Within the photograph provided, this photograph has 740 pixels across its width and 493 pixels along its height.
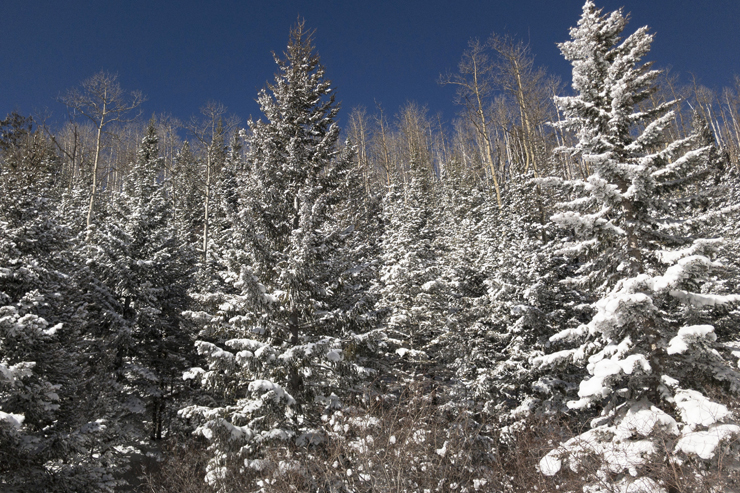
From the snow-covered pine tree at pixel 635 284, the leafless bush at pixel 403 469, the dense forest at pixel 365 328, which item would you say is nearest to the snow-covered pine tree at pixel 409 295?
the dense forest at pixel 365 328

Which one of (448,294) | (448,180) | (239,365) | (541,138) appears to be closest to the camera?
(239,365)

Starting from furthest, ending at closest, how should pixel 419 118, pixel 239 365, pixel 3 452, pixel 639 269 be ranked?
pixel 419 118, pixel 239 365, pixel 3 452, pixel 639 269

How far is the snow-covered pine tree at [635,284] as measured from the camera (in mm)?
6898

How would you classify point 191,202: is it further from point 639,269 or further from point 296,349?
point 639,269

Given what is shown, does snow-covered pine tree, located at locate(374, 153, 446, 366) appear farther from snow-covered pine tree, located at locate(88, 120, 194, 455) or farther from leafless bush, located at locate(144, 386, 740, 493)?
snow-covered pine tree, located at locate(88, 120, 194, 455)

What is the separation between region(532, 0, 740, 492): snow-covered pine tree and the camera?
690cm

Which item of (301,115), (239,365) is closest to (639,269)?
(239,365)

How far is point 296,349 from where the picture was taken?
10.1 metres

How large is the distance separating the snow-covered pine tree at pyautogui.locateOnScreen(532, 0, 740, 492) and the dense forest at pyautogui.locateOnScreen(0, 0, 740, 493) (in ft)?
0.18

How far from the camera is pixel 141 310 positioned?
48.5ft

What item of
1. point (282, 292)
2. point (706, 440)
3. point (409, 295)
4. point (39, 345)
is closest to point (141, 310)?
point (39, 345)

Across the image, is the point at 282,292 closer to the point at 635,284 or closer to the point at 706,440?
the point at 635,284

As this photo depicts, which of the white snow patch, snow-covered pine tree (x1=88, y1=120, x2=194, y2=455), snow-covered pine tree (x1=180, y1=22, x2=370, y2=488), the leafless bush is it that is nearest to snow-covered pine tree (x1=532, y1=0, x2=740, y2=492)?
the white snow patch

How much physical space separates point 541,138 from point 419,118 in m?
27.1
